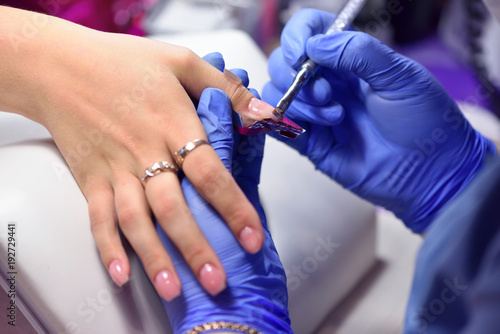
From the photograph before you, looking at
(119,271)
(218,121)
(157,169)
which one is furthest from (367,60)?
(119,271)

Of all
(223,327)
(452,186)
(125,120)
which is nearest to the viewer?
(223,327)

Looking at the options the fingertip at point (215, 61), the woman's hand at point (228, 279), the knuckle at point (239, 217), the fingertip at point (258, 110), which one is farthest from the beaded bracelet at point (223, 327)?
the fingertip at point (215, 61)

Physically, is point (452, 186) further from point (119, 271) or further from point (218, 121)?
point (119, 271)

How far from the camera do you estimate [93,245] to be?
0.53 metres

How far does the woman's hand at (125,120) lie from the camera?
1.69ft

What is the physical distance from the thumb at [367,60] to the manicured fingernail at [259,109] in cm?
15

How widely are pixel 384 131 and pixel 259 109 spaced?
298 mm

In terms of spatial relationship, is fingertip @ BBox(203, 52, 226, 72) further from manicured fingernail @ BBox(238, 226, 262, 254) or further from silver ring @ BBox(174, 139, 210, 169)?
manicured fingernail @ BBox(238, 226, 262, 254)

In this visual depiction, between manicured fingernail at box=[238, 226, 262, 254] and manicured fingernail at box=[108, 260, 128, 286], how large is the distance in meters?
0.15

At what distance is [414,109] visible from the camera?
0.73 m

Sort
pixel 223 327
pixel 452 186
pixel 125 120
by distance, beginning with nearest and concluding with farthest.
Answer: pixel 223 327 < pixel 125 120 < pixel 452 186

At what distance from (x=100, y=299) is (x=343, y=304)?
1.47ft

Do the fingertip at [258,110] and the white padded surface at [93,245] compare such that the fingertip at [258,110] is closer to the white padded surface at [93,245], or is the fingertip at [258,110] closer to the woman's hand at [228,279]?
the woman's hand at [228,279]

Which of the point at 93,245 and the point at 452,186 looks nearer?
the point at 93,245
